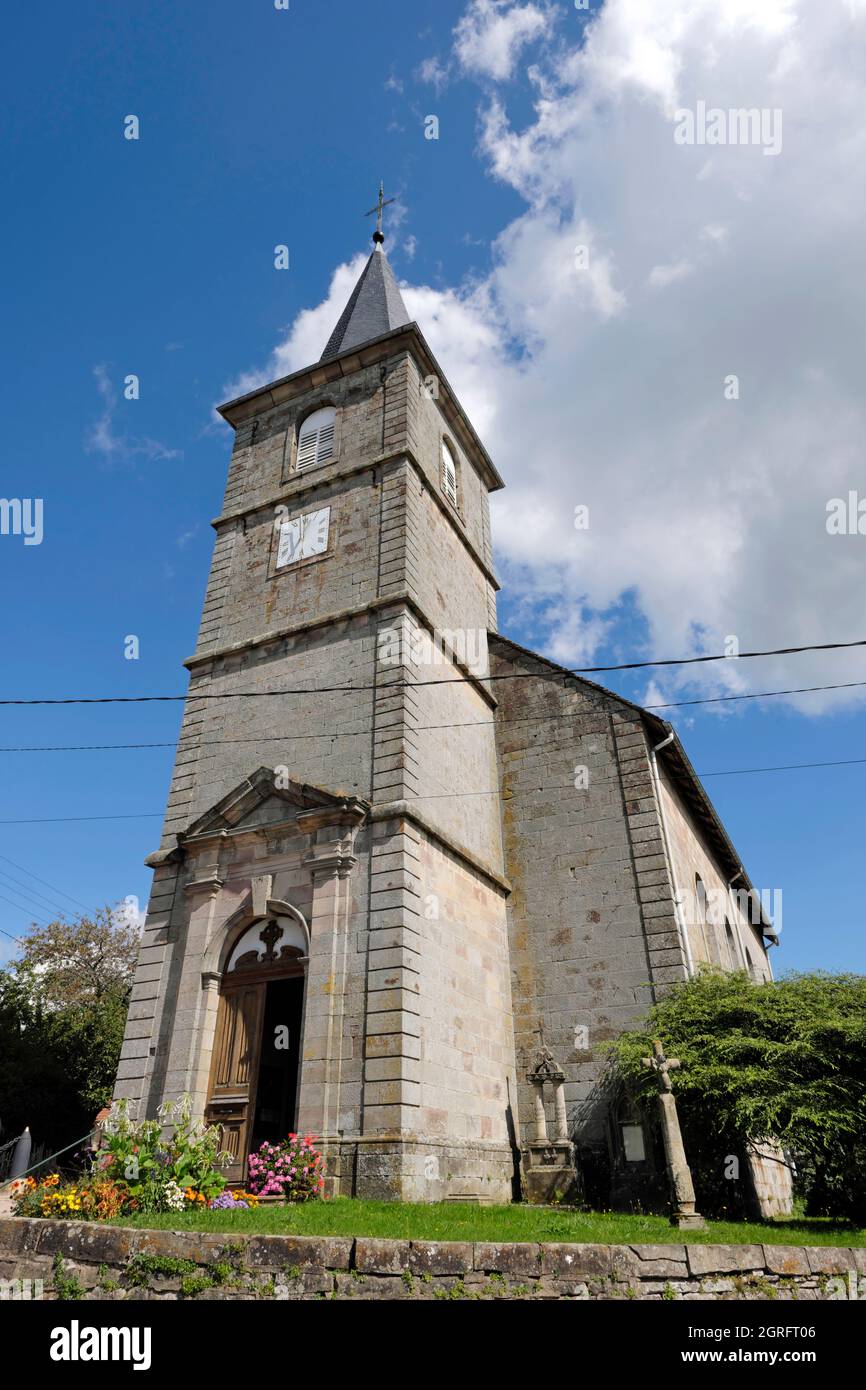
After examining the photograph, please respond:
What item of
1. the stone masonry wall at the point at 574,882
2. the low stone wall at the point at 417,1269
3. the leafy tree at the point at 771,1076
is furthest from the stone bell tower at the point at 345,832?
the low stone wall at the point at 417,1269

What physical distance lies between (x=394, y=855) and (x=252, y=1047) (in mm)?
3297

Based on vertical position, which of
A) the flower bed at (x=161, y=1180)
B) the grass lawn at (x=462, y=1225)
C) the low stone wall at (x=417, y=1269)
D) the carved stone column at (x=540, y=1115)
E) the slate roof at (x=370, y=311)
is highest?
the slate roof at (x=370, y=311)

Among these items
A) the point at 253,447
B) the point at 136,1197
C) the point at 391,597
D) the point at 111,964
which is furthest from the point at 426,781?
the point at 111,964

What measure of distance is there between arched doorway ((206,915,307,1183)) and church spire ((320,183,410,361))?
12921 mm

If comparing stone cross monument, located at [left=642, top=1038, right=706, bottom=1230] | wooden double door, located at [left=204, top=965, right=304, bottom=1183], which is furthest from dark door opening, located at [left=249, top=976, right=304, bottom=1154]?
stone cross monument, located at [left=642, top=1038, right=706, bottom=1230]

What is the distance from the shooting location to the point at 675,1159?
27.8 ft

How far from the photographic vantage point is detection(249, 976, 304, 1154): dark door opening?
12.0 metres

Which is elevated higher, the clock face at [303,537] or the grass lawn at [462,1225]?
the clock face at [303,537]

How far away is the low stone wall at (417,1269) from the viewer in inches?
216

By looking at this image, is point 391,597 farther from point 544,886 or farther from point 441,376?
point 441,376

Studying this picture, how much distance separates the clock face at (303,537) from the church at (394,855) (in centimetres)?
5

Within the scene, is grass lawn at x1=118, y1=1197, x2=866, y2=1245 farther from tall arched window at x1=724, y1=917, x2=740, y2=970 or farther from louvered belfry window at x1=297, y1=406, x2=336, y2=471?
louvered belfry window at x1=297, y1=406, x2=336, y2=471

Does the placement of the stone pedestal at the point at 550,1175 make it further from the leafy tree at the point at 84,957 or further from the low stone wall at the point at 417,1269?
the leafy tree at the point at 84,957
